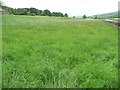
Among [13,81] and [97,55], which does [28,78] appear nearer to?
[13,81]

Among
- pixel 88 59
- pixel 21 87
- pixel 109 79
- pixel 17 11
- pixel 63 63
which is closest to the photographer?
pixel 21 87

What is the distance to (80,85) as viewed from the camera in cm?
694

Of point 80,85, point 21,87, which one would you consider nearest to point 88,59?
point 80,85

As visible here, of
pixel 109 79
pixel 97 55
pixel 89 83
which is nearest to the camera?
pixel 89 83

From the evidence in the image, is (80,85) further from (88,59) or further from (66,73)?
(88,59)

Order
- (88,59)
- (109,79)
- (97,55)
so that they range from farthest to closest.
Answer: (97,55) → (88,59) → (109,79)

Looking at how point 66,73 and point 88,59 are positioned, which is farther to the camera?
point 88,59

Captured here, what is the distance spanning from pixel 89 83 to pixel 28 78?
5.63ft

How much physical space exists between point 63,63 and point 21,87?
9.61ft

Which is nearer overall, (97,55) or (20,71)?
(20,71)

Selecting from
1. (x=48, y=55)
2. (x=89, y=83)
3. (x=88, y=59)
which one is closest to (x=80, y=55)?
(x=88, y=59)

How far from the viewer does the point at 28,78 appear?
7238mm

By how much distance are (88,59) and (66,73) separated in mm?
2506

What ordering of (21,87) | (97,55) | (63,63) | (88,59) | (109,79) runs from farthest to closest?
1. (97,55)
2. (88,59)
3. (63,63)
4. (109,79)
5. (21,87)
